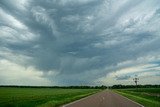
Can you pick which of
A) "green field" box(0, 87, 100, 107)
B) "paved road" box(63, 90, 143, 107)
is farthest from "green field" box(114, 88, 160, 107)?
"green field" box(0, 87, 100, 107)

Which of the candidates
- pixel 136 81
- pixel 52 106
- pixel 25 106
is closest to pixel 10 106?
pixel 25 106

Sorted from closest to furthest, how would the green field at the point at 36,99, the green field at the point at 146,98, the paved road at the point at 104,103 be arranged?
the paved road at the point at 104,103, the green field at the point at 36,99, the green field at the point at 146,98

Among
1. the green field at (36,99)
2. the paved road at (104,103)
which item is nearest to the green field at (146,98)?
the paved road at (104,103)

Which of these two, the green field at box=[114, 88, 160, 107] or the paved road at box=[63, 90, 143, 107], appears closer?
the paved road at box=[63, 90, 143, 107]

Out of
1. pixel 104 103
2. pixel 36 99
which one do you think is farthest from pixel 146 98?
pixel 104 103

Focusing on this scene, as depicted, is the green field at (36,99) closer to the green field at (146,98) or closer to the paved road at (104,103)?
the paved road at (104,103)

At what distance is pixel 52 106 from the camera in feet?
74.5

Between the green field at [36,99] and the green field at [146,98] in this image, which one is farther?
the green field at [146,98]

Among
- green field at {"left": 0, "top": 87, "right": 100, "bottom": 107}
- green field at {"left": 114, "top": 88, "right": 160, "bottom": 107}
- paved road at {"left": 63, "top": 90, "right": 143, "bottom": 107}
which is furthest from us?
green field at {"left": 114, "top": 88, "right": 160, "bottom": 107}

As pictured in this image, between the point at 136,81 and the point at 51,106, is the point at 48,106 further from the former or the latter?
the point at 136,81

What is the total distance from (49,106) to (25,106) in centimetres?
372

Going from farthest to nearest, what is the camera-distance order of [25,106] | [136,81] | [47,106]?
[136,81]
[25,106]
[47,106]

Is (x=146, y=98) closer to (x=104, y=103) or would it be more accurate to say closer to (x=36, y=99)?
(x=36, y=99)

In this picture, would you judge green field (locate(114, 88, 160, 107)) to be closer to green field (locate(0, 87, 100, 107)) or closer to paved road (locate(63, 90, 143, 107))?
paved road (locate(63, 90, 143, 107))
